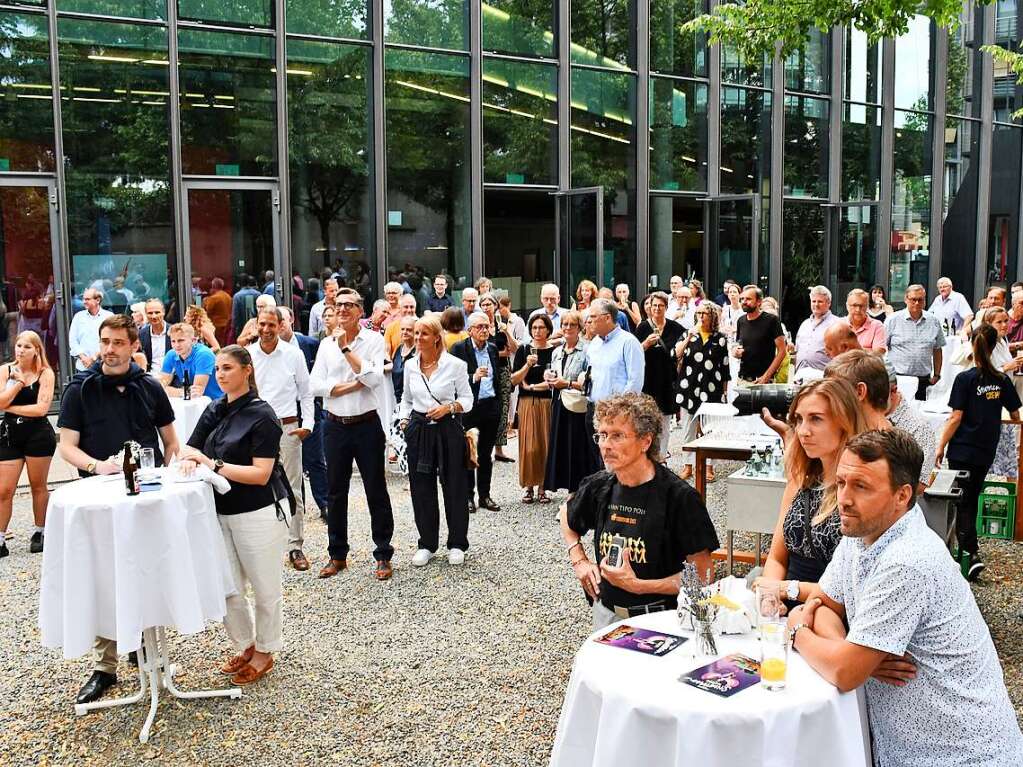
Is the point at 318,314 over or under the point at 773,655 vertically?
over

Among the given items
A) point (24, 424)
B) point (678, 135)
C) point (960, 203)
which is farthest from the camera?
point (960, 203)

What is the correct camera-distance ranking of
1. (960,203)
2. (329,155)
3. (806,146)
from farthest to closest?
(960,203), (806,146), (329,155)

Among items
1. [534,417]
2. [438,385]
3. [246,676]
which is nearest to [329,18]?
[534,417]

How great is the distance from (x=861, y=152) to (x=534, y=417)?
15.7 m

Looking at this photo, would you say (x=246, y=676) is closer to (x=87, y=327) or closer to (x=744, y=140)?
(x=87, y=327)

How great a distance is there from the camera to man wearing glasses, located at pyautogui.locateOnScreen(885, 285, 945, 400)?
11.0 meters

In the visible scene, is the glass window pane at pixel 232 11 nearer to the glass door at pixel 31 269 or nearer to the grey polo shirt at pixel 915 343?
the glass door at pixel 31 269

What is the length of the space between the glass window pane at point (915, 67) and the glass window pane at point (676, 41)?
6.21 metres

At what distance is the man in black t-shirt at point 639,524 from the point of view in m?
4.06

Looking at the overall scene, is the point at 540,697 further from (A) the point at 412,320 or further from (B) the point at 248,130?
(B) the point at 248,130

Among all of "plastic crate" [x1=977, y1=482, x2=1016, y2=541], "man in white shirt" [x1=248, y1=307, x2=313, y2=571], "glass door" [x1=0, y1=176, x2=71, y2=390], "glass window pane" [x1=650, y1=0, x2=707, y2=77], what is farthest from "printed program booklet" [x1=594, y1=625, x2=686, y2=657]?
"glass window pane" [x1=650, y1=0, x2=707, y2=77]

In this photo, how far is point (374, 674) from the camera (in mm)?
5512

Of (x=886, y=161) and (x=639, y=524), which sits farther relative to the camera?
(x=886, y=161)

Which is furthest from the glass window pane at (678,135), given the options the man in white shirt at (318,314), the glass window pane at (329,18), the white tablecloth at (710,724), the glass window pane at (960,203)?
the white tablecloth at (710,724)
